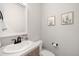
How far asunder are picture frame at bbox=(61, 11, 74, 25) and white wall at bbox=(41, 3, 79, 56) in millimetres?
49

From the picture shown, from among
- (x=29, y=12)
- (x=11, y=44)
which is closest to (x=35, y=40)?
(x=11, y=44)

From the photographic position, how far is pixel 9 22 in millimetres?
1116

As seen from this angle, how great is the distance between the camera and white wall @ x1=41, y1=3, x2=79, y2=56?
1.05 metres

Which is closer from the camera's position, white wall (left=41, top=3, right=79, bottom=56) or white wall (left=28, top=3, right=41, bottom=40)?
white wall (left=41, top=3, right=79, bottom=56)

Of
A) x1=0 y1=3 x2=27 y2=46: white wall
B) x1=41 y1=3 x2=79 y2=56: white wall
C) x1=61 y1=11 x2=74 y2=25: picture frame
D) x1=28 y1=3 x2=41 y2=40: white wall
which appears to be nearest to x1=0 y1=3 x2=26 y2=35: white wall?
x1=0 y1=3 x2=27 y2=46: white wall

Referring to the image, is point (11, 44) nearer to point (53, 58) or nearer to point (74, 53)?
point (53, 58)

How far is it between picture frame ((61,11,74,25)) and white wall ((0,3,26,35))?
0.71 metres

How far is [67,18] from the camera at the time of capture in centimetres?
108

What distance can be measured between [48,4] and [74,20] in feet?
1.68

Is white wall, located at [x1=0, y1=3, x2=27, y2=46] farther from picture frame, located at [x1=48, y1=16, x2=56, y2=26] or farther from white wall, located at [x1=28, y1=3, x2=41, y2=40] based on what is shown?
picture frame, located at [x1=48, y1=16, x2=56, y2=26]

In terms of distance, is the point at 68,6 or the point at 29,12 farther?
the point at 29,12

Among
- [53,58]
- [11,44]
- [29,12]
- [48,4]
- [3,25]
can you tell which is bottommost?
[53,58]

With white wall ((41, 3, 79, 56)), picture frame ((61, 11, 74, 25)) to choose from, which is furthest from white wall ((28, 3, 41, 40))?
picture frame ((61, 11, 74, 25))

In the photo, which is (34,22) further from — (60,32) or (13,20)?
(60,32)
